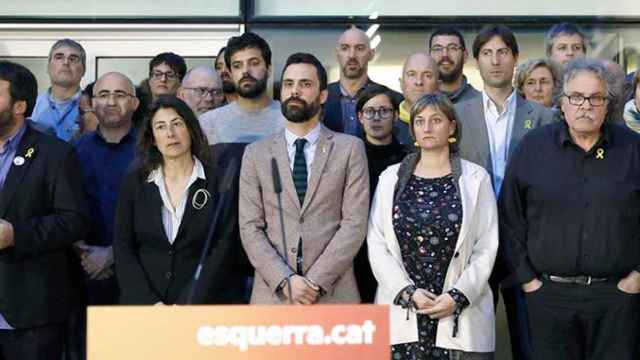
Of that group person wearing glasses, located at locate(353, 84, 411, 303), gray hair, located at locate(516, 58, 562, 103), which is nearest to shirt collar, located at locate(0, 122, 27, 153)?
person wearing glasses, located at locate(353, 84, 411, 303)

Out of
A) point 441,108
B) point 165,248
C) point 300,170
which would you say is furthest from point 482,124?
point 165,248

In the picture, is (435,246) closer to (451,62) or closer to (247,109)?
(247,109)

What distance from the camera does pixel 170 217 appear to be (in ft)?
20.1

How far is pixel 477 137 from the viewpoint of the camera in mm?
6664

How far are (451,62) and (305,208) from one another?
2166 millimetres

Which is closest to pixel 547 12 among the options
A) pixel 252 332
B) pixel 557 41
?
pixel 557 41

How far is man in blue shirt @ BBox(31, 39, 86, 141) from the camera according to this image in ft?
26.1

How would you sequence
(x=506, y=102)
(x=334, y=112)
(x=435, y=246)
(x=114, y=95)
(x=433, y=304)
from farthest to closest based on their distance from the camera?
(x=334, y=112), (x=114, y=95), (x=506, y=102), (x=435, y=246), (x=433, y=304)

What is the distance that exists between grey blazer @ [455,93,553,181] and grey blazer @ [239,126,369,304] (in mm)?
772

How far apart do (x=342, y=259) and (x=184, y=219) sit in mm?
846

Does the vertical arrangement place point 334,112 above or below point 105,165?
above

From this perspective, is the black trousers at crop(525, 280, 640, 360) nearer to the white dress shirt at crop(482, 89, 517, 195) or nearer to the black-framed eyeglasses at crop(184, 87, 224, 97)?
the white dress shirt at crop(482, 89, 517, 195)

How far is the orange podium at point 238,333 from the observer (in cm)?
373

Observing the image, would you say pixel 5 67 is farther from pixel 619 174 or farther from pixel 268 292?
pixel 619 174
